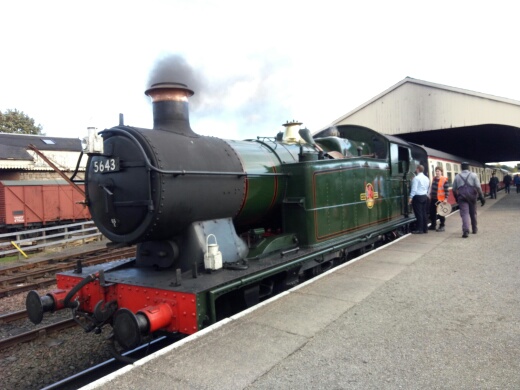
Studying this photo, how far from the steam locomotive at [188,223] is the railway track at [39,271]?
357 cm

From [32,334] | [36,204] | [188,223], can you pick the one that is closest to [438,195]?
[188,223]

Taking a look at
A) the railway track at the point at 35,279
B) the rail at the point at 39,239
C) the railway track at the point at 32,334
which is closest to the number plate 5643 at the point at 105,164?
the railway track at the point at 35,279

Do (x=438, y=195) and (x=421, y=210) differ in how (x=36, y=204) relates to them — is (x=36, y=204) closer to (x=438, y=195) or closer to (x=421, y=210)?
(x=421, y=210)

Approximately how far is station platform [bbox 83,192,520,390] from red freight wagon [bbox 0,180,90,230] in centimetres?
1392

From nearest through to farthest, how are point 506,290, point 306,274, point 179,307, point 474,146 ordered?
1. point 179,307
2. point 506,290
3. point 306,274
4. point 474,146

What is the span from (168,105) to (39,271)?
20.8 ft

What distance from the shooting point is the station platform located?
2877 mm

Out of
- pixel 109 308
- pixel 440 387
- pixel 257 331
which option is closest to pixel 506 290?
pixel 440 387

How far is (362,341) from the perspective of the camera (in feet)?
11.4

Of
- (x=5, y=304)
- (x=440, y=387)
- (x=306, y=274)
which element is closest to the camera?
(x=440, y=387)

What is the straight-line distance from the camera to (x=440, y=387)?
275 centimetres

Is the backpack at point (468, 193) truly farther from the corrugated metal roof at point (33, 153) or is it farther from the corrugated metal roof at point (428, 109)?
the corrugated metal roof at point (33, 153)

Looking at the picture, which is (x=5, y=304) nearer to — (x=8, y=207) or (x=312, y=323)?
(x=312, y=323)

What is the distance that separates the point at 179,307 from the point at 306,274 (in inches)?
112
